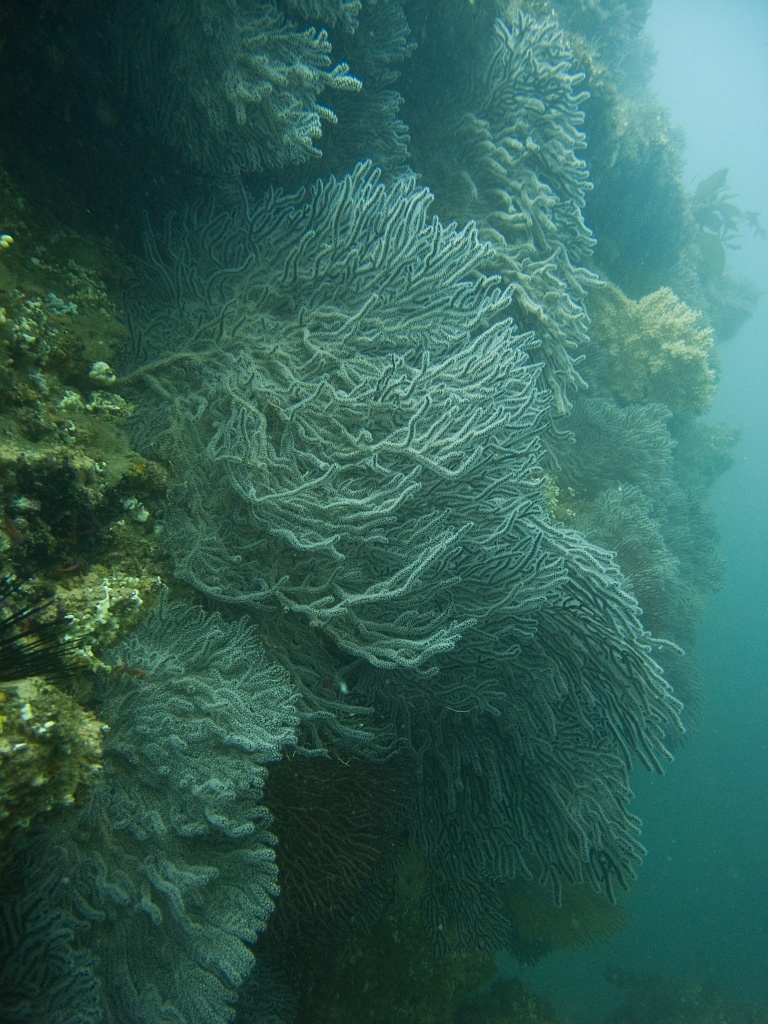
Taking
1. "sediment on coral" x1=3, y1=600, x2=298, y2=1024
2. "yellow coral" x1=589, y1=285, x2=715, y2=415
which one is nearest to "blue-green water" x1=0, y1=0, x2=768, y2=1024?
"sediment on coral" x1=3, y1=600, x2=298, y2=1024

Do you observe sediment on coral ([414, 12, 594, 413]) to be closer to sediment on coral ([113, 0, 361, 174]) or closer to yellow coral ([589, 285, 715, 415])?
sediment on coral ([113, 0, 361, 174])

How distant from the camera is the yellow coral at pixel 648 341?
8156 mm

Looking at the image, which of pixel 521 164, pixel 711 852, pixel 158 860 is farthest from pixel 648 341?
pixel 711 852

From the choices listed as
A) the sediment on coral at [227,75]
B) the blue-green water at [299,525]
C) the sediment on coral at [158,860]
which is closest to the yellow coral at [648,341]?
the blue-green water at [299,525]

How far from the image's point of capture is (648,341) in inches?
327

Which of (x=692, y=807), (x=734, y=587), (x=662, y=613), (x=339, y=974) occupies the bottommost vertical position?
(x=339, y=974)

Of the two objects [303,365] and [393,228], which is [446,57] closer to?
[393,228]

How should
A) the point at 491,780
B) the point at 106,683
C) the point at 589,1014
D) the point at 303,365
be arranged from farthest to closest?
the point at 589,1014 → the point at 491,780 → the point at 303,365 → the point at 106,683

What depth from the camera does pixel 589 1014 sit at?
55.6ft

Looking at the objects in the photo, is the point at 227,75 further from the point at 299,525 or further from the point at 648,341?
the point at 648,341

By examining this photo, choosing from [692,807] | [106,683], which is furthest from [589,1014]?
[106,683]

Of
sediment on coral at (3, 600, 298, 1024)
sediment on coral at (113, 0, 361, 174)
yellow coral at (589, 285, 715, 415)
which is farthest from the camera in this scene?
yellow coral at (589, 285, 715, 415)

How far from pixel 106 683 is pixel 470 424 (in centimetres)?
226

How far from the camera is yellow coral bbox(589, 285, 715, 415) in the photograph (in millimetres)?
8156
